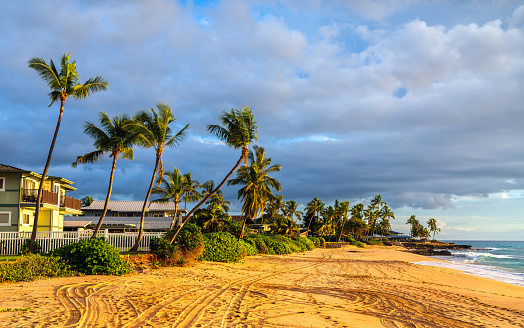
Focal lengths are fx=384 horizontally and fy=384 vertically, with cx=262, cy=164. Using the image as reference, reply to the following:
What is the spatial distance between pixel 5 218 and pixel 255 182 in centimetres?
1954

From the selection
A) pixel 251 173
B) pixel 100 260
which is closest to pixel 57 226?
pixel 251 173

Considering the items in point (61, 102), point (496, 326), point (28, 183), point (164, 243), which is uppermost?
point (61, 102)

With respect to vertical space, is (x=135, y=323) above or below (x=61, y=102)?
below

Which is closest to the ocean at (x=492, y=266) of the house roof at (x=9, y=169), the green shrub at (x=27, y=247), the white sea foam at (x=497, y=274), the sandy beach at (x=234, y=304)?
the white sea foam at (x=497, y=274)

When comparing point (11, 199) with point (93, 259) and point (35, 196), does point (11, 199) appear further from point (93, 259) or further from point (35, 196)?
point (93, 259)

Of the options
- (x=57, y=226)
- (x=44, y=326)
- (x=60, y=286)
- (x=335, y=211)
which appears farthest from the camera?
(x=335, y=211)

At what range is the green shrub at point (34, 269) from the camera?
37.8ft

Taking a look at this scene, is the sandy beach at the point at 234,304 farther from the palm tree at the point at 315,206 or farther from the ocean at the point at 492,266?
the palm tree at the point at 315,206

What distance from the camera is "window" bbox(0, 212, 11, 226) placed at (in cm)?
2825

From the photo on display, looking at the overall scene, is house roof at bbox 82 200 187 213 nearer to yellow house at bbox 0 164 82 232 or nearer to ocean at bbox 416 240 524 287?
yellow house at bbox 0 164 82 232

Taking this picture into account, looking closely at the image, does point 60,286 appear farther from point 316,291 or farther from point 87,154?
point 87,154

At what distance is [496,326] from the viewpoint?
8.82 m

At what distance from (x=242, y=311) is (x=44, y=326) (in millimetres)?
3847

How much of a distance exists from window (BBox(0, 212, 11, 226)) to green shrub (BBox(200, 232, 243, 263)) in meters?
17.0
